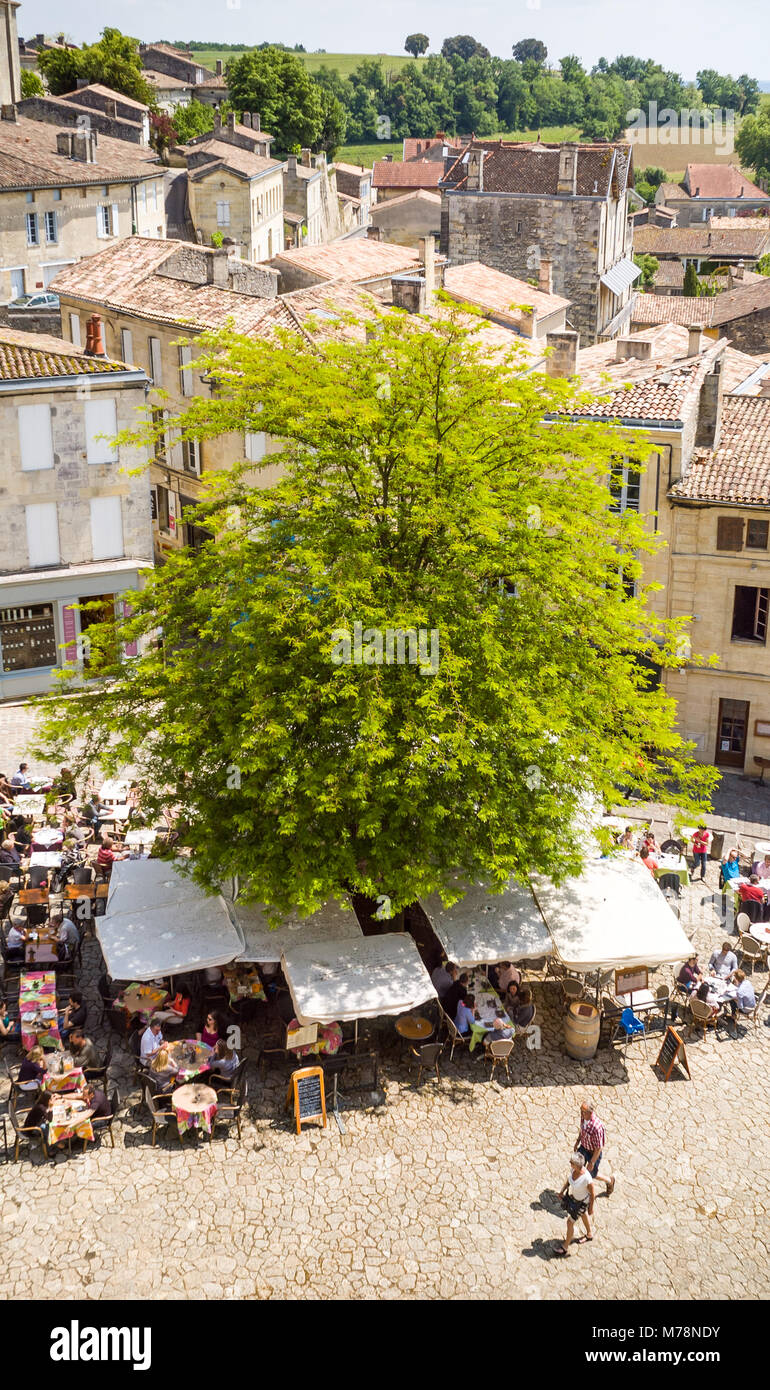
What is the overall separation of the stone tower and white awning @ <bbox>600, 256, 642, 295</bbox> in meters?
47.6

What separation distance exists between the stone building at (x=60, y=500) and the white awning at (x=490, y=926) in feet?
50.8

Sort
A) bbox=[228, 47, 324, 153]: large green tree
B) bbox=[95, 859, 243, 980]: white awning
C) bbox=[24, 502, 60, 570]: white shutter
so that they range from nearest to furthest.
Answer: bbox=[95, 859, 243, 980]: white awning → bbox=[24, 502, 60, 570]: white shutter → bbox=[228, 47, 324, 153]: large green tree

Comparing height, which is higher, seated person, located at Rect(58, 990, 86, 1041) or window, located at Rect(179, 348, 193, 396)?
window, located at Rect(179, 348, 193, 396)

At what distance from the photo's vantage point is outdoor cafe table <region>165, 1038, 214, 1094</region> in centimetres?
1941

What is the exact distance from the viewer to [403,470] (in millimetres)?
22000

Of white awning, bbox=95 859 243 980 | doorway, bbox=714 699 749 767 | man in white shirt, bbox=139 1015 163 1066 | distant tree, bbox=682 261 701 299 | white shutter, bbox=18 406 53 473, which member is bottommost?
doorway, bbox=714 699 749 767

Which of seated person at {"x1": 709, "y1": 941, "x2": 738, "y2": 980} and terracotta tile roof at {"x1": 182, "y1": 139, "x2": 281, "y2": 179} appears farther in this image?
terracotta tile roof at {"x1": 182, "y1": 139, "x2": 281, "y2": 179}

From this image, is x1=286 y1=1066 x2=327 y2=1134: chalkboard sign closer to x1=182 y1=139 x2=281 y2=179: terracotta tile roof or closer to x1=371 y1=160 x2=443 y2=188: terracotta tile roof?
x1=182 y1=139 x2=281 y2=179: terracotta tile roof

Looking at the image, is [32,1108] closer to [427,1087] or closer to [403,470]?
[427,1087]

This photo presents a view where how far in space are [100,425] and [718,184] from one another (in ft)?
474

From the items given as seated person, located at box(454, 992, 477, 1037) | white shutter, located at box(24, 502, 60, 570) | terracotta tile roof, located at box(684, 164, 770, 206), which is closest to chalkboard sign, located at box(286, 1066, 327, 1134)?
seated person, located at box(454, 992, 477, 1037)

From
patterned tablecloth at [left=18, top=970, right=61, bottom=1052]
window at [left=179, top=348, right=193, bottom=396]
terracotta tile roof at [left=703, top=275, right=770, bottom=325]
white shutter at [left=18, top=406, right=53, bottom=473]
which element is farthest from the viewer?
terracotta tile roof at [left=703, top=275, right=770, bottom=325]

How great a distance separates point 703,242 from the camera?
115 m

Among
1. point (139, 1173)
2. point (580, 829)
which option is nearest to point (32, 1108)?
point (139, 1173)
